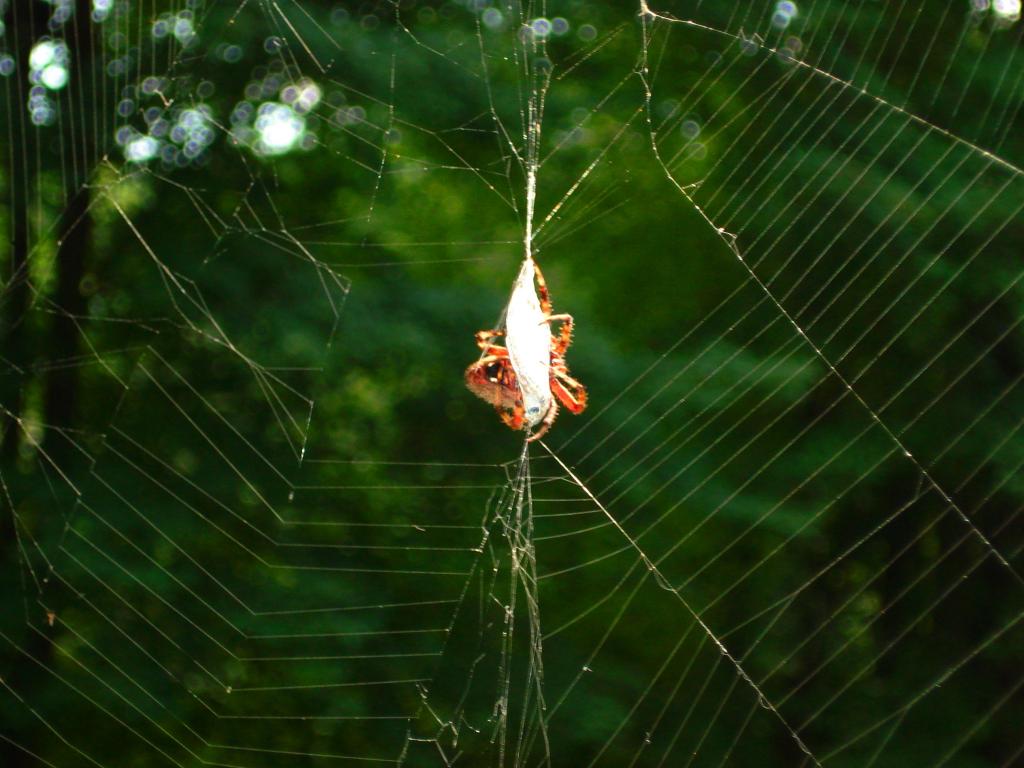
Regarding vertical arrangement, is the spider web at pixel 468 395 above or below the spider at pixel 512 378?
above

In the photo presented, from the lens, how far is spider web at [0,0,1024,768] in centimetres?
503

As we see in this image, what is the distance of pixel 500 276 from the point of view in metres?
5.48

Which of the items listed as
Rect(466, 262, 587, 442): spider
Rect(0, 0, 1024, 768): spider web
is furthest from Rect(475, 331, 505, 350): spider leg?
Rect(0, 0, 1024, 768): spider web

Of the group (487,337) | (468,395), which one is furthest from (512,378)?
(468,395)

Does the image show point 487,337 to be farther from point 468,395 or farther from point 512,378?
point 468,395

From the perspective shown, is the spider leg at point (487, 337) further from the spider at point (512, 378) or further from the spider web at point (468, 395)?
the spider web at point (468, 395)

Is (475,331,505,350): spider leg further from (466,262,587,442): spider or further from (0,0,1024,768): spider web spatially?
(0,0,1024,768): spider web

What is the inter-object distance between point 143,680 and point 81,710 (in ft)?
1.47

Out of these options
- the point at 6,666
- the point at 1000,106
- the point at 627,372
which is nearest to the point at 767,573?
the point at 627,372

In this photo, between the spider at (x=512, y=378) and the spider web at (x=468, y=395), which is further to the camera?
the spider web at (x=468, y=395)

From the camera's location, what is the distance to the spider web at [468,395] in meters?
5.03

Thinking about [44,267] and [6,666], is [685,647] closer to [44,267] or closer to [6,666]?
[6,666]

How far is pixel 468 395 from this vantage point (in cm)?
568

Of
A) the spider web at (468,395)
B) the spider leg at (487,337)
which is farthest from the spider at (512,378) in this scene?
the spider web at (468,395)
